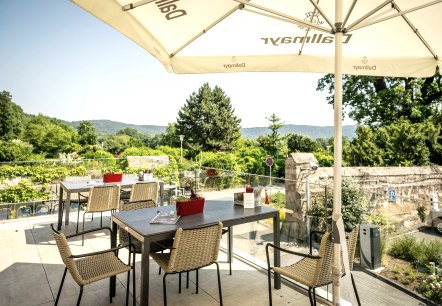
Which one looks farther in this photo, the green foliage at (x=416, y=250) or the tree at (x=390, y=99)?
the tree at (x=390, y=99)

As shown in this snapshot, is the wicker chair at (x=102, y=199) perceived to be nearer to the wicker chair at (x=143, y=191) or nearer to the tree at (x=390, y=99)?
the wicker chair at (x=143, y=191)

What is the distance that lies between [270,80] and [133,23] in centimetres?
7549

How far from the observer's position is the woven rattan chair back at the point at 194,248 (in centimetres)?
217

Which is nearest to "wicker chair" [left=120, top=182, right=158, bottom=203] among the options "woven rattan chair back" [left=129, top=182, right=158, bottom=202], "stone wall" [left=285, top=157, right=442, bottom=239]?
"woven rattan chair back" [left=129, top=182, right=158, bottom=202]

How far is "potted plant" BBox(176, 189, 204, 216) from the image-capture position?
2.68m

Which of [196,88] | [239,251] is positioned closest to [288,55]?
[239,251]

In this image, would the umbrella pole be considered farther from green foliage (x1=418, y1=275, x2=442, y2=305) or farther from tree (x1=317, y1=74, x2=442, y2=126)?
tree (x1=317, y1=74, x2=442, y2=126)

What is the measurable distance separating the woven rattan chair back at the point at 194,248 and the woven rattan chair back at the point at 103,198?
8.77 ft

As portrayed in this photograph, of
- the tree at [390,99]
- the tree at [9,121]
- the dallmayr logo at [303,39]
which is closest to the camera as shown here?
the dallmayr logo at [303,39]

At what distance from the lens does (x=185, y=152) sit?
3328cm

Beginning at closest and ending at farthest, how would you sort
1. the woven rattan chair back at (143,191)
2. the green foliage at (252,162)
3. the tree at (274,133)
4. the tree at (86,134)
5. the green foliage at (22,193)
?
the woven rattan chair back at (143,191), the green foliage at (22,193), the green foliage at (252,162), the tree at (274,133), the tree at (86,134)

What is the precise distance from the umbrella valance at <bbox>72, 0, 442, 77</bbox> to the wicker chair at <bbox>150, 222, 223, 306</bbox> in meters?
1.50

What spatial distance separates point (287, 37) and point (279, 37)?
0.07 metres

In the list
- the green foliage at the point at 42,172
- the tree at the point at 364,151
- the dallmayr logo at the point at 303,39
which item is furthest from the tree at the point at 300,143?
the dallmayr logo at the point at 303,39
